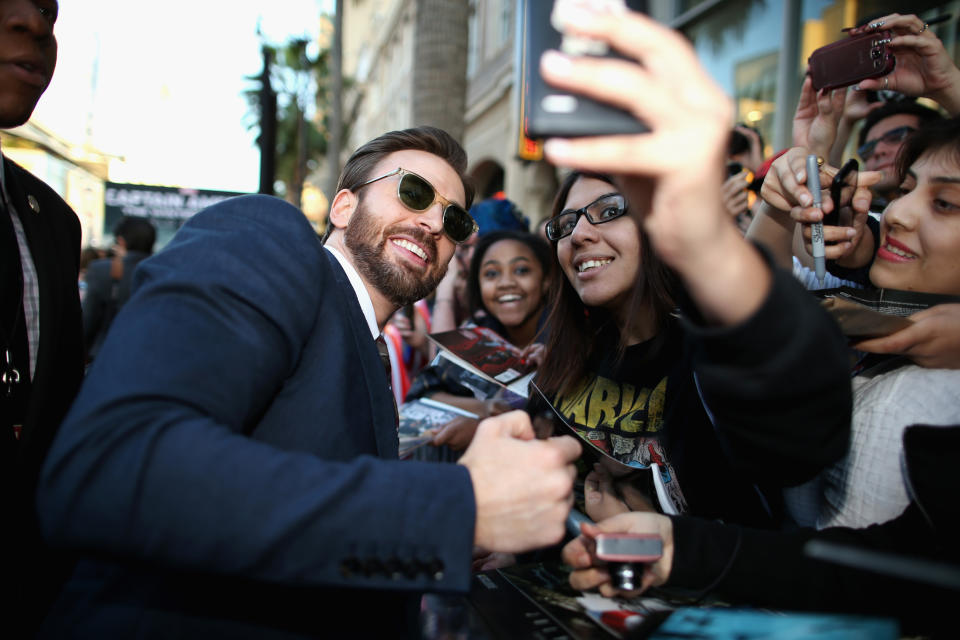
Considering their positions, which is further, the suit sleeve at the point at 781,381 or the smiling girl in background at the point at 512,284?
the smiling girl in background at the point at 512,284

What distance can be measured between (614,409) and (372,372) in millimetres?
1089

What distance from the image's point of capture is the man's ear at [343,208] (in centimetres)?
237

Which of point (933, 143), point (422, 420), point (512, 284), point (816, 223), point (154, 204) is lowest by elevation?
point (422, 420)

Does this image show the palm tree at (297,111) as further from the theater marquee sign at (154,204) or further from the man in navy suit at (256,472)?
the man in navy suit at (256,472)

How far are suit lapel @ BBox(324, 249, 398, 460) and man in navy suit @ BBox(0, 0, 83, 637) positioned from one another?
0.93m

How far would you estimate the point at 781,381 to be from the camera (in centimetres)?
102

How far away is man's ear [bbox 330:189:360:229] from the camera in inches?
93.2

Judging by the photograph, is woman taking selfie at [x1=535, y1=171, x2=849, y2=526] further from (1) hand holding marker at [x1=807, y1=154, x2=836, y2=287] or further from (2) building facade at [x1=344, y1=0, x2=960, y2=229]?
(2) building facade at [x1=344, y1=0, x2=960, y2=229]

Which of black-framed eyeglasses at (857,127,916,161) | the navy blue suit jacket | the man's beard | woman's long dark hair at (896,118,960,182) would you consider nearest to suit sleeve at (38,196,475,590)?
the navy blue suit jacket


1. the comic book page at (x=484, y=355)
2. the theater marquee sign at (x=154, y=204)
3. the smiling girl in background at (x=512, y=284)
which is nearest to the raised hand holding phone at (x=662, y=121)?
the comic book page at (x=484, y=355)

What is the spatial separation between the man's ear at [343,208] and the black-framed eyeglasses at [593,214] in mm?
877

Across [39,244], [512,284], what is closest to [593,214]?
[512,284]

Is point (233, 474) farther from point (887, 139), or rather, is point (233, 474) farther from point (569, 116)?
point (887, 139)

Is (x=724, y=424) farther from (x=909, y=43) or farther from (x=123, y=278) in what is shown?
(x=123, y=278)
